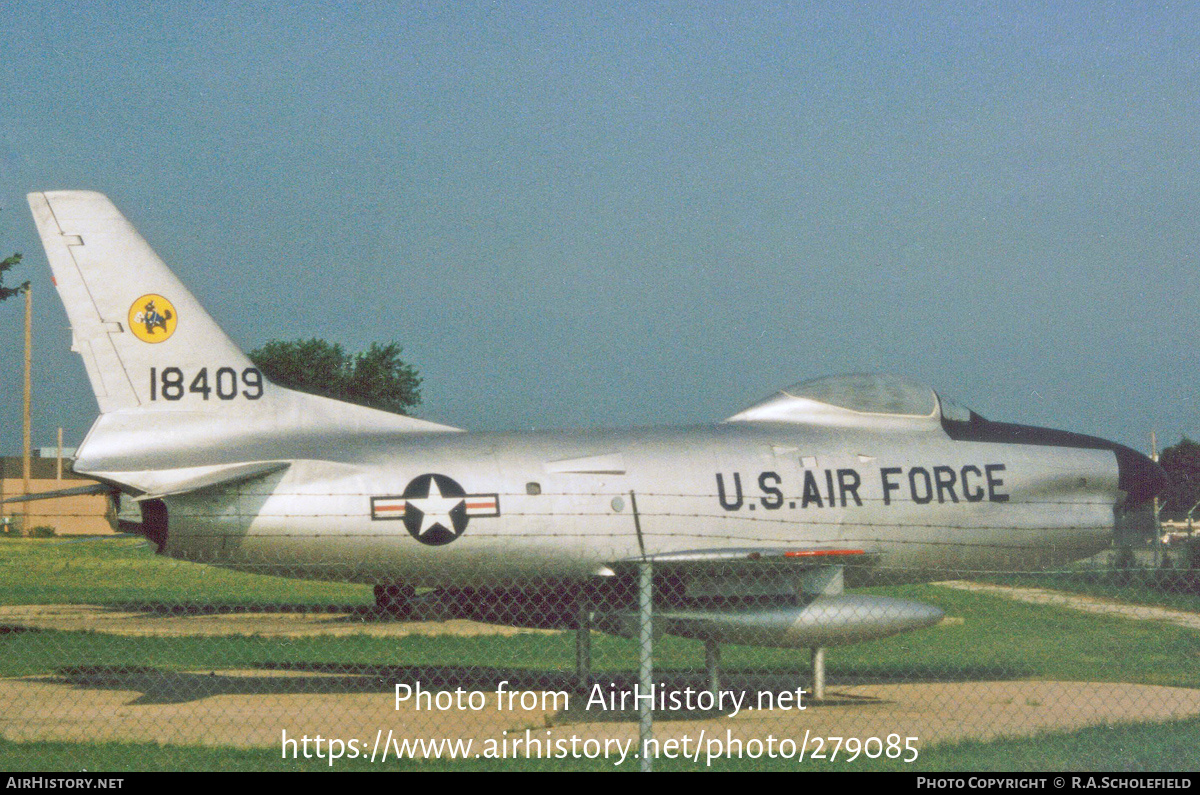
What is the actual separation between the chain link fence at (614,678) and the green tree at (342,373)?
2560 centimetres

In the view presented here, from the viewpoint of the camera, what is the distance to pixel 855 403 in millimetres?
14125

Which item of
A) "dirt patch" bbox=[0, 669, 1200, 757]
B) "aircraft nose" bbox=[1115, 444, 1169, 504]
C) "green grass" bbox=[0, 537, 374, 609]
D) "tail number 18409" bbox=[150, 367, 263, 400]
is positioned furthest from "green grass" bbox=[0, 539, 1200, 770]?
"green grass" bbox=[0, 537, 374, 609]

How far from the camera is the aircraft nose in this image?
47.4 ft

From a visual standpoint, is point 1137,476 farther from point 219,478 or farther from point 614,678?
point 219,478

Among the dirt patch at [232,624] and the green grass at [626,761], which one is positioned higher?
the green grass at [626,761]

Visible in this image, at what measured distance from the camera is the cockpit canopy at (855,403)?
14.1 metres

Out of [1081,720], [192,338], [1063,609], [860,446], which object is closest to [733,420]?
[860,446]

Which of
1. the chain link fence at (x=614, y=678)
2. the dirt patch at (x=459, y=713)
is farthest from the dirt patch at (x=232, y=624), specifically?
the dirt patch at (x=459, y=713)

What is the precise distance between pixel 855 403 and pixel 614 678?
4507mm

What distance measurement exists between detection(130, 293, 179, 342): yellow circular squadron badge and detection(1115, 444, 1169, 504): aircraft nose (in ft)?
36.7

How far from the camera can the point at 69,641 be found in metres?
17.4

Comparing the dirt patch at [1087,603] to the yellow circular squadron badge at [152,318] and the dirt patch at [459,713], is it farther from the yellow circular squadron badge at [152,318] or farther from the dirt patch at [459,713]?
the yellow circular squadron badge at [152,318]

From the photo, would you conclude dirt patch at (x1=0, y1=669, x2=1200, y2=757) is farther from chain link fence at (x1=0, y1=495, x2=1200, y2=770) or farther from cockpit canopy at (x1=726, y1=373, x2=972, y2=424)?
cockpit canopy at (x1=726, y1=373, x2=972, y2=424)

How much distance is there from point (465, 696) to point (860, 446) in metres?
5.22
